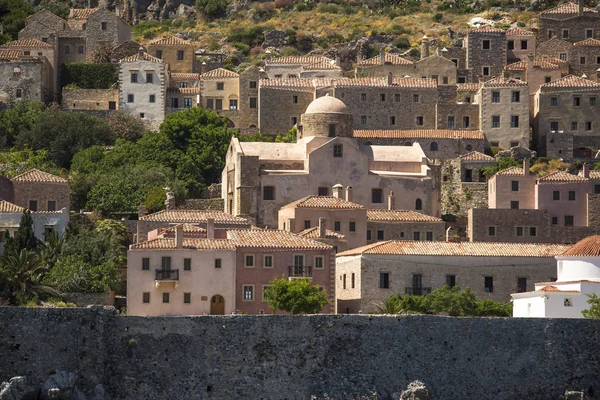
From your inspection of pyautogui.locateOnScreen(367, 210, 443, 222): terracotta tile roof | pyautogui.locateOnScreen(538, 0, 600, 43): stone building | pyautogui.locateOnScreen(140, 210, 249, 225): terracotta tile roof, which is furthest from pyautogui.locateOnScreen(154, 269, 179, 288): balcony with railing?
pyautogui.locateOnScreen(538, 0, 600, 43): stone building

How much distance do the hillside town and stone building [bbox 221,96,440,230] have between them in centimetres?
10

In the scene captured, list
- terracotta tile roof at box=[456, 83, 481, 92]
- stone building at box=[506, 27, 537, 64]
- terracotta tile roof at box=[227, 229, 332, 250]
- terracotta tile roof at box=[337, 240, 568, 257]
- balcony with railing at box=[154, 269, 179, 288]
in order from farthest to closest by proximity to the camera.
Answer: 1. stone building at box=[506, 27, 537, 64]
2. terracotta tile roof at box=[456, 83, 481, 92]
3. terracotta tile roof at box=[337, 240, 568, 257]
4. terracotta tile roof at box=[227, 229, 332, 250]
5. balcony with railing at box=[154, 269, 179, 288]

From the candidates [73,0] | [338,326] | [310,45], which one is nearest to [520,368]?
[338,326]

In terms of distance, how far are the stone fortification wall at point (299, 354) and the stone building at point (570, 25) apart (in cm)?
5146

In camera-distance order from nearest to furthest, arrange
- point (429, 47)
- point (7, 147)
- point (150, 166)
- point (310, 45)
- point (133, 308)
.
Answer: point (133, 308) → point (150, 166) → point (7, 147) → point (429, 47) → point (310, 45)

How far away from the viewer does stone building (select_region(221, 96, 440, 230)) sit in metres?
81.9

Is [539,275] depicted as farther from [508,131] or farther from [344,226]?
[508,131]

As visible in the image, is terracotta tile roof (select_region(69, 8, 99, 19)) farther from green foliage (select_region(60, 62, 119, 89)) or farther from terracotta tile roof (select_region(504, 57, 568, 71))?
terracotta tile roof (select_region(504, 57, 568, 71))

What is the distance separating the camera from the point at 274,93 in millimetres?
96250

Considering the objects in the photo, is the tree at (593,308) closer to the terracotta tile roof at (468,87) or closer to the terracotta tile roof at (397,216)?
the terracotta tile roof at (397,216)

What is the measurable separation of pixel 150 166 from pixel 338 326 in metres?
32.9

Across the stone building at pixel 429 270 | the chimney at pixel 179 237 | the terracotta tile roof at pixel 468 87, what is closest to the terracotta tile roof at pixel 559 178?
the stone building at pixel 429 270

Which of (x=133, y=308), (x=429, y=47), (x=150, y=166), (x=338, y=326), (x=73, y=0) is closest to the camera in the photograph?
(x=338, y=326)

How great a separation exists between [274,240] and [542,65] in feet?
115
